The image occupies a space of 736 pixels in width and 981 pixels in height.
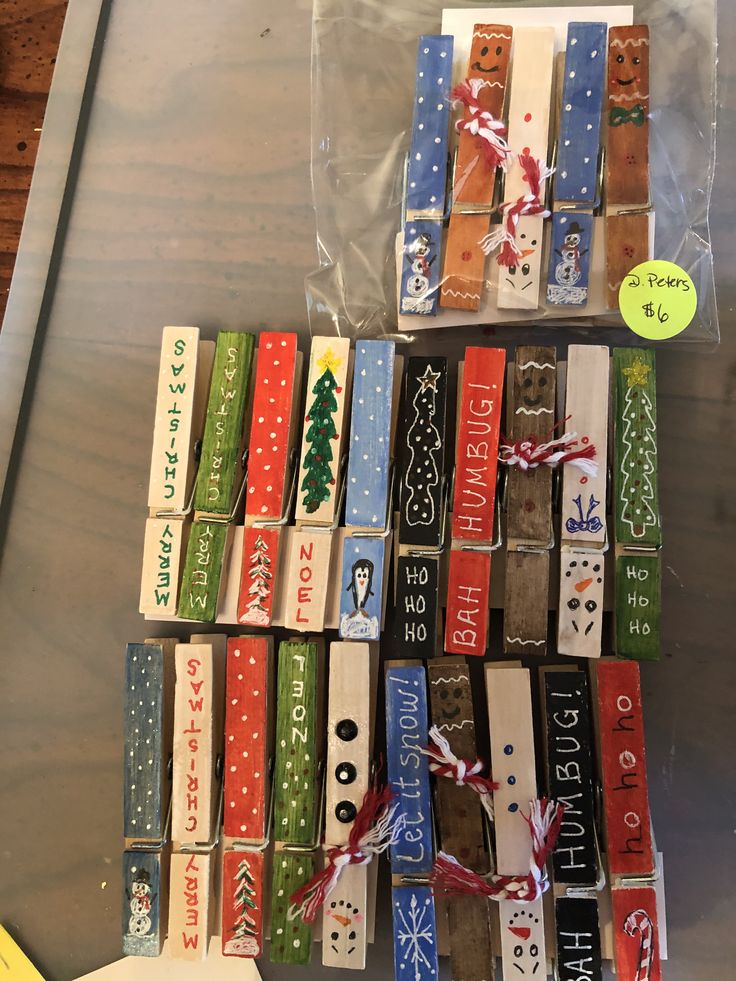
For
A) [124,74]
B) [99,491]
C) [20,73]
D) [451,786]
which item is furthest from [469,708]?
[20,73]

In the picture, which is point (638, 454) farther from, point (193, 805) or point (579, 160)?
point (193, 805)

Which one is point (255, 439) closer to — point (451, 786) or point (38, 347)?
point (38, 347)

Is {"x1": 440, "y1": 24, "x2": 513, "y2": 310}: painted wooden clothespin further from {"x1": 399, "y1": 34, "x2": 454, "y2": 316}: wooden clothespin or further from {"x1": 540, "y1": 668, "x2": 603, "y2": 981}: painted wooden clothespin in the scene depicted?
{"x1": 540, "y1": 668, "x2": 603, "y2": 981}: painted wooden clothespin

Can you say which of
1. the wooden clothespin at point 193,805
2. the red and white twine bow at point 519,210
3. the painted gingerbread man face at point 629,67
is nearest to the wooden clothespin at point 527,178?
the red and white twine bow at point 519,210

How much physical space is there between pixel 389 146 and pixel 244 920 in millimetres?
1392

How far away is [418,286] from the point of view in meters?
1.22

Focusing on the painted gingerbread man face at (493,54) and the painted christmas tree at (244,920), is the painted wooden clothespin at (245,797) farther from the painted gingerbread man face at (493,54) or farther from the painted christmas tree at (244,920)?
the painted gingerbread man face at (493,54)

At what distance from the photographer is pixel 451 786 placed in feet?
3.84

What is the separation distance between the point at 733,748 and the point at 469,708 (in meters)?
0.48

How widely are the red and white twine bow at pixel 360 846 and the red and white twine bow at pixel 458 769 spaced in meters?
0.09

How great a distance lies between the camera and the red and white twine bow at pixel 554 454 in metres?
1.16

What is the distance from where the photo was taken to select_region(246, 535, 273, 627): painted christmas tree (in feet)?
3.95

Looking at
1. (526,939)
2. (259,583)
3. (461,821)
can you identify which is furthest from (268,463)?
(526,939)

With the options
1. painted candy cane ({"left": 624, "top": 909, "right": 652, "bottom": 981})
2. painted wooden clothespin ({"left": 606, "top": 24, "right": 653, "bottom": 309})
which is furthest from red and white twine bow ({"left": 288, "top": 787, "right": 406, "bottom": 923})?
painted wooden clothespin ({"left": 606, "top": 24, "right": 653, "bottom": 309})
